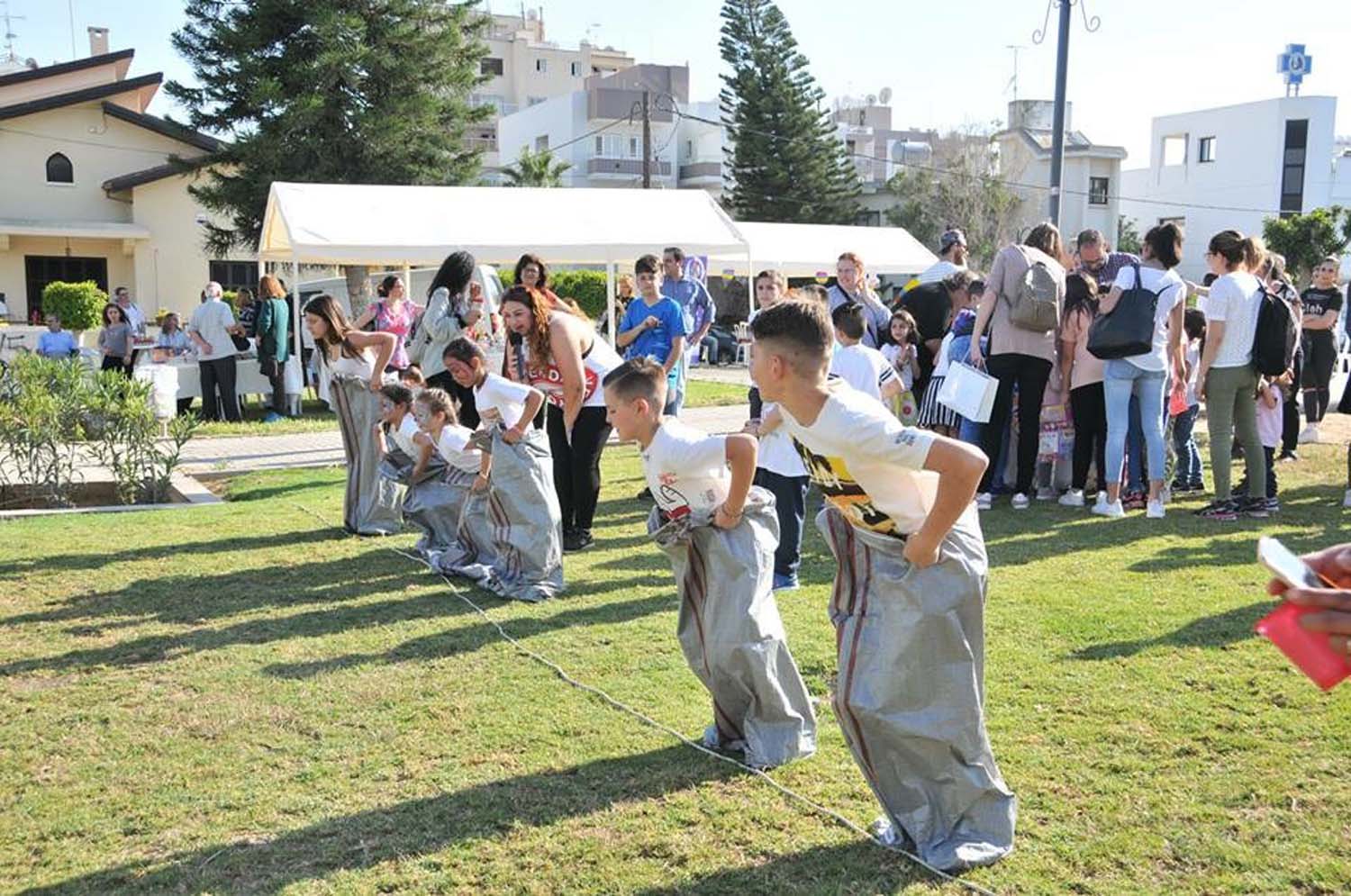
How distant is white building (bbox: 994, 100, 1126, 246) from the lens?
190 ft

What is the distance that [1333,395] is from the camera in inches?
725

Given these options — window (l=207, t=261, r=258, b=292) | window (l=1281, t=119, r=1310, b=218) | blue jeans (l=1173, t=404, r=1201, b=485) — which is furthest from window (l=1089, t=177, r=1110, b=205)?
blue jeans (l=1173, t=404, r=1201, b=485)

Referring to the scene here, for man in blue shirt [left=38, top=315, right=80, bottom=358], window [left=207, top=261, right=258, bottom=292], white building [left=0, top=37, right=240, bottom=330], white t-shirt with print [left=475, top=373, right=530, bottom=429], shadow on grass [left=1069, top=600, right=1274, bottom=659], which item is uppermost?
white building [left=0, top=37, right=240, bottom=330]

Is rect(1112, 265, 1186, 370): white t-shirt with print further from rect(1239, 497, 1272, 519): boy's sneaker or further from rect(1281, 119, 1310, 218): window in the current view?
rect(1281, 119, 1310, 218): window

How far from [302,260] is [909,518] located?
511 inches

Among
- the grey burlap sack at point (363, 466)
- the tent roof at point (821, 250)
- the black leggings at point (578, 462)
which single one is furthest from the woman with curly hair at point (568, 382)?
Answer: the tent roof at point (821, 250)

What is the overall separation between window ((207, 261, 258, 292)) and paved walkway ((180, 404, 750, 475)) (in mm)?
22689

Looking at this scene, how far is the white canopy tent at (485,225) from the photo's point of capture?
1527 cm

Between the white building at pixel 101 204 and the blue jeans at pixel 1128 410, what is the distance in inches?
1187

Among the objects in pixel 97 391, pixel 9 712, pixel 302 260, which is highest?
pixel 302 260

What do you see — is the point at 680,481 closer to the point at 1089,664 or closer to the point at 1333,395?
the point at 1089,664

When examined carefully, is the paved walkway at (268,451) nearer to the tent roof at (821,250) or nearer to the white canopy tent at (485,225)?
the white canopy tent at (485,225)

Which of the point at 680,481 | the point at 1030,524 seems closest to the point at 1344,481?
the point at 1030,524

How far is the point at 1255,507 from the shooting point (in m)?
8.81
